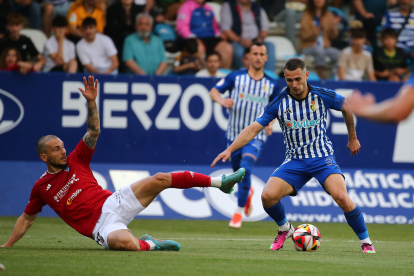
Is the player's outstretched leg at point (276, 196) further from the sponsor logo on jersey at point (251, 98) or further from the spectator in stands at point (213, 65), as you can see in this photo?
the spectator in stands at point (213, 65)

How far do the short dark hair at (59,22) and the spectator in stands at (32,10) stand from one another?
1476 millimetres

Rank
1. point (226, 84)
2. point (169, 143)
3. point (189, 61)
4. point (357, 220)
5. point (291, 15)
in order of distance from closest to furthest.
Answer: point (357, 220)
point (226, 84)
point (169, 143)
point (189, 61)
point (291, 15)

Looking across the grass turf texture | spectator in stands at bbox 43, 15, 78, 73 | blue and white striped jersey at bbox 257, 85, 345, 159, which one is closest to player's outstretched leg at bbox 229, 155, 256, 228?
the grass turf texture

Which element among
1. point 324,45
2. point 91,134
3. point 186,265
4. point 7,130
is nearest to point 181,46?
point 324,45

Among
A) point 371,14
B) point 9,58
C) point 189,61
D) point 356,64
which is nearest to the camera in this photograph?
point 9,58

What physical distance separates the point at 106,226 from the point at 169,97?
5.52m

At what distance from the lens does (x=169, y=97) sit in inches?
453

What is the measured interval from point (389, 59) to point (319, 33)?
70.6 inches

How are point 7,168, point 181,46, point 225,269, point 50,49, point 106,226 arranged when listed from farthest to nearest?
point 181,46
point 50,49
point 7,168
point 106,226
point 225,269

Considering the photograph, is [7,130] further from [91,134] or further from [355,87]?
[355,87]

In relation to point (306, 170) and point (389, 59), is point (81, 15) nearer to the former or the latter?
point (389, 59)

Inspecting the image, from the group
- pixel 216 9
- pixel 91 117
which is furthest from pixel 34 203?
pixel 216 9

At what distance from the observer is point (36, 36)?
43.7 feet

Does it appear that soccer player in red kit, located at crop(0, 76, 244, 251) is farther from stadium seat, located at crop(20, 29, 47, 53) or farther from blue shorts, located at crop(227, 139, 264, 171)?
stadium seat, located at crop(20, 29, 47, 53)
